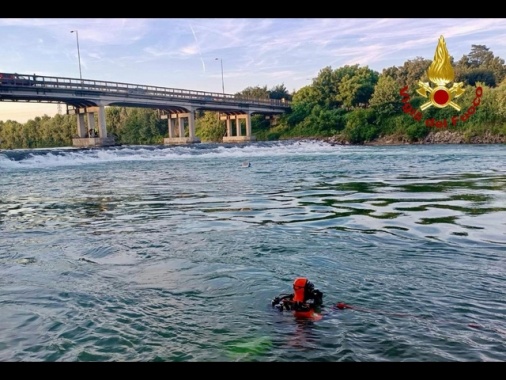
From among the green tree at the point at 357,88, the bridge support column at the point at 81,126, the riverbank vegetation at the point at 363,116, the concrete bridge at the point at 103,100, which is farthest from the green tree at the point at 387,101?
the bridge support column at the point at 81,126

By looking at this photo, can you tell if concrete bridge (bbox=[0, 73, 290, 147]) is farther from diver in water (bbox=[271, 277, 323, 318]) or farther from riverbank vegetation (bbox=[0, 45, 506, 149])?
diver in water (bbox=[271, 277, 323, 318])

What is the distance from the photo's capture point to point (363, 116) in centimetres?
7525

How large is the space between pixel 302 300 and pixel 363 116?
73.7 metres

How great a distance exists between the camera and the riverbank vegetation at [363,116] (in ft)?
195

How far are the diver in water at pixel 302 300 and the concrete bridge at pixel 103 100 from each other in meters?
47.1

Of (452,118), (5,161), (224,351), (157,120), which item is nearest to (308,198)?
(224,351)

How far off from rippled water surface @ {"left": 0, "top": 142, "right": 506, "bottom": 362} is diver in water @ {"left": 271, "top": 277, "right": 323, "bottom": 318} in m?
0.13

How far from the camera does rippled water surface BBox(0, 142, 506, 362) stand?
→ 15.4ft

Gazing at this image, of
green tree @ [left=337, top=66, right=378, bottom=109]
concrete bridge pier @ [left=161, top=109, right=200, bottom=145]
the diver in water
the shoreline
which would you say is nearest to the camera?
the diver in water

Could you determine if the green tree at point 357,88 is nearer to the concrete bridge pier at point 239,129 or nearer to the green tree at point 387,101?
the green tree at point 387,101

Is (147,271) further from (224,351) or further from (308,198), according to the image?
(308,198)

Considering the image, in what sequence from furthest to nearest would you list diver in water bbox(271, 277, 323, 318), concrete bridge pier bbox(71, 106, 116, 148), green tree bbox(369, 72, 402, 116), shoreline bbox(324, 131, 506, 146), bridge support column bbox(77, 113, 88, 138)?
green tree bbox(369, 72, 402, 116) < bridge support column bbox(77, 113, 88, 138) < concrete bridge pier bbox(71, 106, 116, 148) < shoreline bbox(324, 131, 506, 146) < diver in water bbox(271, 277, 323, 318)

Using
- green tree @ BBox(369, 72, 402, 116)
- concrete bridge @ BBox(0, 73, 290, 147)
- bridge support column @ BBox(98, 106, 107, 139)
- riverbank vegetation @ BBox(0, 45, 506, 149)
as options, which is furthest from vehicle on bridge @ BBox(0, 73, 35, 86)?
green tree @ BBox(369, 72, 402, 116)

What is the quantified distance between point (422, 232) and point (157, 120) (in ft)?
338
